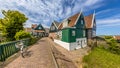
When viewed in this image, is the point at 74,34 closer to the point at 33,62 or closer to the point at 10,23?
the point at 33,62

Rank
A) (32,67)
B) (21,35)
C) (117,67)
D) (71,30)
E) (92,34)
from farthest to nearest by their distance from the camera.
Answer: (92,34) < (71,30) < (21,35) < (117,67) < (32,67)

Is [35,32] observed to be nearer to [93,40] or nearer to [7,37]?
[7,37]

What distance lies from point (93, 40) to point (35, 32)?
132 feet

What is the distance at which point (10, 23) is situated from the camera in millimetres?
27469

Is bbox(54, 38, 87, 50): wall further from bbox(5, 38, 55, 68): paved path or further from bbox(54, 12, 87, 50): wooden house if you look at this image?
bbox(5, 38, 55, 68): paved path

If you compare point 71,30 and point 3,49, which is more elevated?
point 71,30

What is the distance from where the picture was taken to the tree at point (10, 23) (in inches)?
1075

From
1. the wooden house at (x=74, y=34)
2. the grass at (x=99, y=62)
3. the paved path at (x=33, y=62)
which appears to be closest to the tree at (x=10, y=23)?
the wooden house at (x=74, y=34)

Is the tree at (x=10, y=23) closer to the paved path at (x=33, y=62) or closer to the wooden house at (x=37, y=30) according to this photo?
the paved path at (x=33, y=62)

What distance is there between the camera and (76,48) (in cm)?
2475

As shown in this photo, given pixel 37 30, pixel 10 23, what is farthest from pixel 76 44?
pixel 37 30

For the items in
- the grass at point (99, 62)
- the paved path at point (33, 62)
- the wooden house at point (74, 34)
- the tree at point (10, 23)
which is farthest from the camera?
the tree at point (10, 23)

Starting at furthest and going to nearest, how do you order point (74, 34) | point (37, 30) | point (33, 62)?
point (37, 30), point (74, 34), point (33, 62)

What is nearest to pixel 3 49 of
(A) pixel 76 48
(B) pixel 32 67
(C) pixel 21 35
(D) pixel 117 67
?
(B) pixel 32 67
